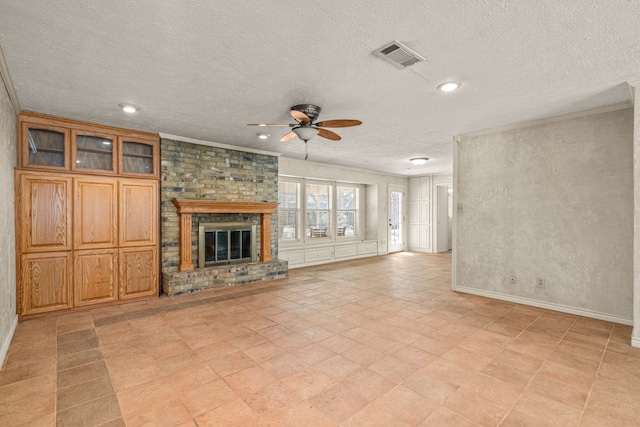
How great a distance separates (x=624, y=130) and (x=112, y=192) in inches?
258

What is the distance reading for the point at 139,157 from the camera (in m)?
4.75

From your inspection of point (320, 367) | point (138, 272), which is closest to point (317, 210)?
point (138, 272)

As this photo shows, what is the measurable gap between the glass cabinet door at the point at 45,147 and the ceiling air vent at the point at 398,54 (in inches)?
167

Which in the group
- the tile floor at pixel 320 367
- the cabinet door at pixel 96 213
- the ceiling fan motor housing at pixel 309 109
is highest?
the ceiling fan motor housing at pixel 309 109

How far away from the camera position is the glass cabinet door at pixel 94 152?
4.21 m

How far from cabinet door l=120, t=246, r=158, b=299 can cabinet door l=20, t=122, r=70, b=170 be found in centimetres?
143

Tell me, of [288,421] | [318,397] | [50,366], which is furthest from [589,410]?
[50,366]

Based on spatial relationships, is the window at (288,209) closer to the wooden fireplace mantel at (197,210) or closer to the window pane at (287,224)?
the window pane at (287,224)

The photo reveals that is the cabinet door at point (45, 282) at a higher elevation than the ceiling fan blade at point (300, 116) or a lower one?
lower

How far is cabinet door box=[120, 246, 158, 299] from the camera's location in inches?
177

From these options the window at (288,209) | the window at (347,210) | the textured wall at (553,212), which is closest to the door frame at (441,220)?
the window at (347,210)

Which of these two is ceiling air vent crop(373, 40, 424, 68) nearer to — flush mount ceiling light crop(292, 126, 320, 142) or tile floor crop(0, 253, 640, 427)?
flush mount ceiling light crop(292, 126, 320, 142)

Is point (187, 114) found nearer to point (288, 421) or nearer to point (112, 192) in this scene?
point (112, 192)

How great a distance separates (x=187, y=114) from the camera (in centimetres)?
388
